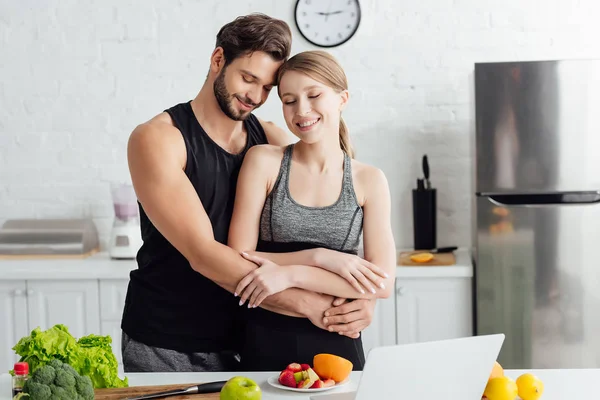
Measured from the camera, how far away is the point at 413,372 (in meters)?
1.44

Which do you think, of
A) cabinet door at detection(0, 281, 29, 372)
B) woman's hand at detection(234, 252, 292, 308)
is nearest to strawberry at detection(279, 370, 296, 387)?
woman's hand at detection(234, 252, 292, 308)

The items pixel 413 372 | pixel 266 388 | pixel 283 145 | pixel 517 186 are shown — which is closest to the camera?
pixel 413 372

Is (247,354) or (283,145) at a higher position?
(283,145)

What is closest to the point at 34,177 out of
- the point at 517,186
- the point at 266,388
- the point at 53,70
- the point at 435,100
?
the point at 53,70

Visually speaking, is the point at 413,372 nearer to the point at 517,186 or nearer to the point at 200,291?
the point at 200,291

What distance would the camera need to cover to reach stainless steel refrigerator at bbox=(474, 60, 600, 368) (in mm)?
3404

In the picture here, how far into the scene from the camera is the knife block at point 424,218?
3787mm

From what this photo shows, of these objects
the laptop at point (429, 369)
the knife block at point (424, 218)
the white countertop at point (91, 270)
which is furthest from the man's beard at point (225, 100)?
the knife block at point (424, 218)

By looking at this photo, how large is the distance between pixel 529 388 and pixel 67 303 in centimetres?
244

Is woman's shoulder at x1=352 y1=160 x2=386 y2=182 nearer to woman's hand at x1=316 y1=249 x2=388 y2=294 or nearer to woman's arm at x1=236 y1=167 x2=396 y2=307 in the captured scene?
woman's arm at x1=236 y1=167 x2=396 y2=307

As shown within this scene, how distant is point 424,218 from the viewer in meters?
3.80

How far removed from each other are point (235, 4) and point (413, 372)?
9.36 ft

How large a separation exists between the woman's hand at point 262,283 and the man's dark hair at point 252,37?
55 cm

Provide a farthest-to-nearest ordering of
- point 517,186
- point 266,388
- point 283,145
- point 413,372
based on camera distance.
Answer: point 517,186
point 283,145
point 266,388
point 413,372
